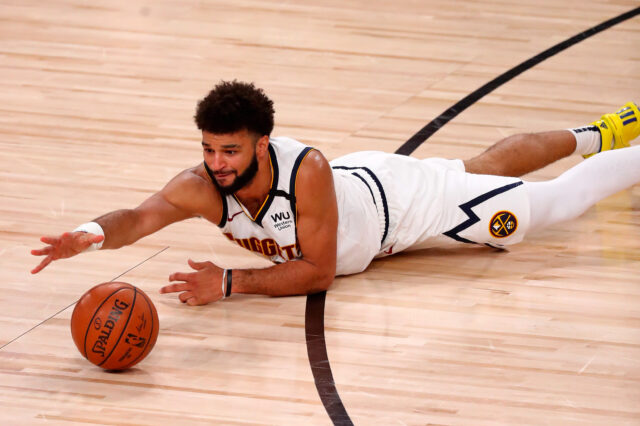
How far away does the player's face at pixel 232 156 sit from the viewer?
4391 millimetres

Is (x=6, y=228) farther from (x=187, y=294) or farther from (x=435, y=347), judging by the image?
(x=435, y=347)

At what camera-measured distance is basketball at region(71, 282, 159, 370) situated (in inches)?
157

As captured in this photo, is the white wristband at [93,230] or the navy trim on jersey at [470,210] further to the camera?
the navy trim on jersey at [470,210]

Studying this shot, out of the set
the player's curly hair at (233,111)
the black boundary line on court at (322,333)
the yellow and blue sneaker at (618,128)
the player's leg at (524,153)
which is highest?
the player's curly hair at (233,111)

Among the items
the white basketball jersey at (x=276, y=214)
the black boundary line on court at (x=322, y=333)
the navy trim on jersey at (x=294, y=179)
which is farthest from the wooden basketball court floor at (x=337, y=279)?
the navy trim on jersey at (x=294, y=179)

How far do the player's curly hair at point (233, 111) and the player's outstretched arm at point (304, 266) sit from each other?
329 mm

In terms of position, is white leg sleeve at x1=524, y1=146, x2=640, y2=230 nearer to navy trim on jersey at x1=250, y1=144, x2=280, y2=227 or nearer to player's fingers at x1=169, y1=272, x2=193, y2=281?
navy trim on jersey at x1=250, y1=144, x2=280, y2=227

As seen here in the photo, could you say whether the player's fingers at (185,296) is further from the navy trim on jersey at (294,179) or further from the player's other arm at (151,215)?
the navy trim on jersey at (294,179)

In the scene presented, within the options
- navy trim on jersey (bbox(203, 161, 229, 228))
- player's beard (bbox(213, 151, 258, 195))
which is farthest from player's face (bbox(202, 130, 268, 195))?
navy trim on jersey (bbox(203, 161, 229, 228))

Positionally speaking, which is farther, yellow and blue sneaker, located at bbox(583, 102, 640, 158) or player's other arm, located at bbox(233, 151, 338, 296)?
yellow and blue sneaker, located at bbox(583, 102, 640, 158)

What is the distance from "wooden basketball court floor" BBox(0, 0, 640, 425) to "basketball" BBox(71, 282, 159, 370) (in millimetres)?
119

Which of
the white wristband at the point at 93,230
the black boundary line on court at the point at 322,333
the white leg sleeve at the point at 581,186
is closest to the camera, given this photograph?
the black boundary line on court at the point at 322,333

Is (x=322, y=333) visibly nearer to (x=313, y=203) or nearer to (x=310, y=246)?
(x=310, y=246)

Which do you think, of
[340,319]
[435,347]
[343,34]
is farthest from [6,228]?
[343,34]
